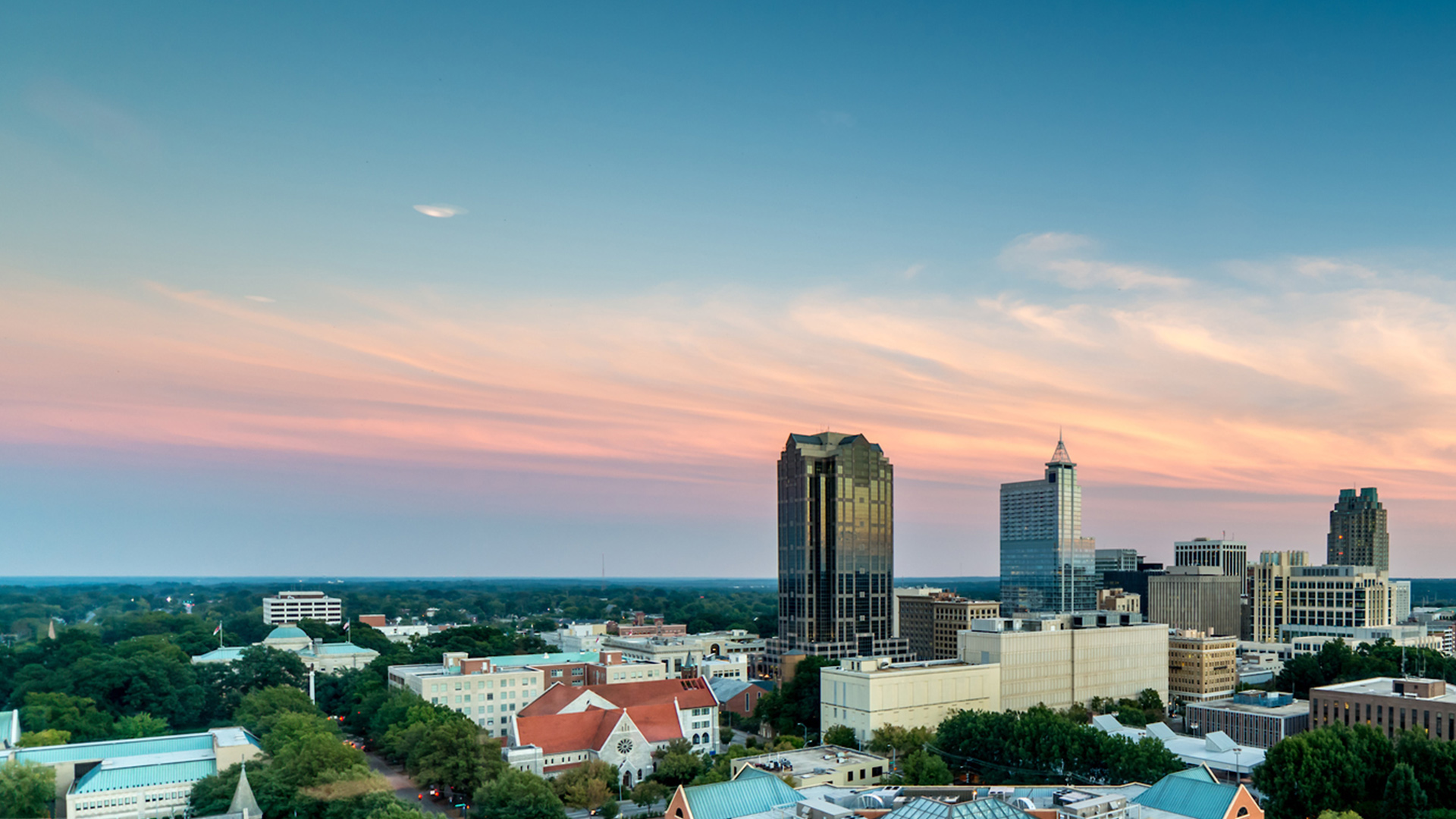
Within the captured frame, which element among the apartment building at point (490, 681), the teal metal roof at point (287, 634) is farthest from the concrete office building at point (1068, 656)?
the teal metal roof at point (287, 634)

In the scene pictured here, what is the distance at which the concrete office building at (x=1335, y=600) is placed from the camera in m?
169

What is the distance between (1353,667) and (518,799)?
10181 centimetres

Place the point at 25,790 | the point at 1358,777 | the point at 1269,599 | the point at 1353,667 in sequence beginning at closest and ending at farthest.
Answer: the point at 25,790
the point at 1358,777
the point at 1353,667
the point at 1269,599

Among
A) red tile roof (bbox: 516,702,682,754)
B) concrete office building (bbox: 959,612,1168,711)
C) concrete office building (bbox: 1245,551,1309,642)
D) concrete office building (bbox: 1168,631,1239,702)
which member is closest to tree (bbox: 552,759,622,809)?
red tile roof (bbox: 516,702,682,754)

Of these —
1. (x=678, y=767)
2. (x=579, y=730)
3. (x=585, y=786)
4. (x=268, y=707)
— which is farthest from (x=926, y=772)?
(x=268, y=707)

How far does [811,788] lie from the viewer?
5878 cm

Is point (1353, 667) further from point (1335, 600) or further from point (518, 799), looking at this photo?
point (518, 799)

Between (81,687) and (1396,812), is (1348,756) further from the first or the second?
(81,687)

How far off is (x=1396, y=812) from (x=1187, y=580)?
138573 millimetres

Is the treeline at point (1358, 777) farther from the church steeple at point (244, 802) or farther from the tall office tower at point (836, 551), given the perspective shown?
the tall office tower at point (836, 551)

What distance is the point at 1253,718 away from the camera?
91062 mm

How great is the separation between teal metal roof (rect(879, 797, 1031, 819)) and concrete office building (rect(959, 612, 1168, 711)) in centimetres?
6458

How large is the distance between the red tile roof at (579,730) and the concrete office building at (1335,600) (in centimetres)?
12561

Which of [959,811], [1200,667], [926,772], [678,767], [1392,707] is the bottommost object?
[1200,667]
